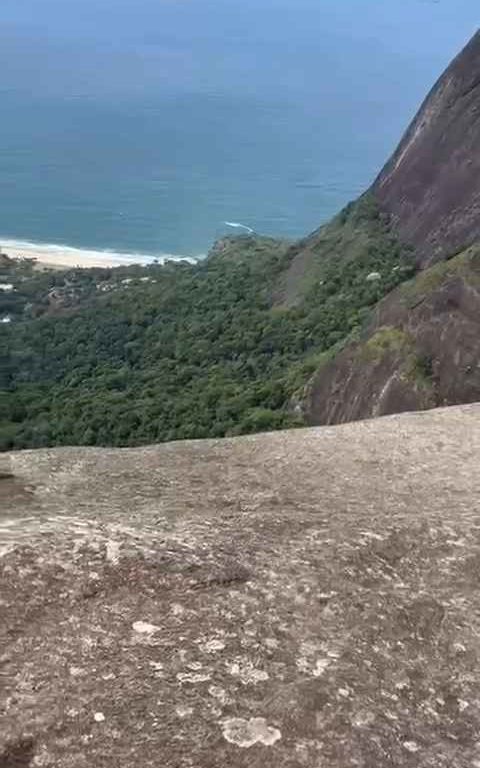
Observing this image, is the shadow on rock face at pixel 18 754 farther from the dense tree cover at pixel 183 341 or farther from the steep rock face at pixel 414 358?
the dense tree cover at pixel 183 341

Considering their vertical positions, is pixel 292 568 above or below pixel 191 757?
above

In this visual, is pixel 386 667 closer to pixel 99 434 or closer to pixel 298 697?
pixel 298 697

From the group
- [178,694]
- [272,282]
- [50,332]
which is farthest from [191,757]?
[50,332]

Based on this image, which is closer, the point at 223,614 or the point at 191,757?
the point at 191,757

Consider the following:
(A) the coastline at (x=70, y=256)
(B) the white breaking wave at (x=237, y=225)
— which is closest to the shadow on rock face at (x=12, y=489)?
(A) the coastline at (x=70, y=256)

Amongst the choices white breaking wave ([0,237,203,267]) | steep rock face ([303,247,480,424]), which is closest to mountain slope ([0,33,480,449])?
steep rock face ([303,247,480,424])
